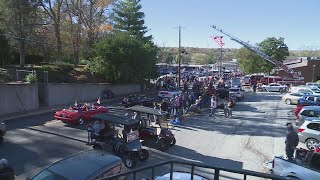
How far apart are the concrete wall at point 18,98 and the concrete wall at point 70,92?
1.53m

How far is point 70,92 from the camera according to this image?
3409cm

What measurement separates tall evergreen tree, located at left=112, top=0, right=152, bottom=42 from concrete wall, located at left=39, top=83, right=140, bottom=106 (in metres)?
17.1

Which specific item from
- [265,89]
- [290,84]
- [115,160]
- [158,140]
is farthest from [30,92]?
[290,84]

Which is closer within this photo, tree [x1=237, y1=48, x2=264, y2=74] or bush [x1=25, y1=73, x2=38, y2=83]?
bush [x1=25, y1=73, x2=38, y2=83]

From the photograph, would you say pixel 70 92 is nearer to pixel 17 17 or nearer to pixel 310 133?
pixel 17 17

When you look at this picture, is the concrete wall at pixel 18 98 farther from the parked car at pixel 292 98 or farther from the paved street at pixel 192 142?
the parked car at pixel 292 98

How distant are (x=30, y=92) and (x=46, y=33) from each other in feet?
73.9

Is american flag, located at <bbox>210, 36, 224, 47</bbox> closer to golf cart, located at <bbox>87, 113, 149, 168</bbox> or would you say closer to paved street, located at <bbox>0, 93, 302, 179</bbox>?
Result: paved street, located at <bbox>0, 93, 302, 179</bbox>

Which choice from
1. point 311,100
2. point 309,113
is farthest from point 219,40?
point 309,113

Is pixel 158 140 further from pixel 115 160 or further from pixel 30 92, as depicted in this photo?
pixel 30 92

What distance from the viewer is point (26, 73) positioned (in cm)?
3162

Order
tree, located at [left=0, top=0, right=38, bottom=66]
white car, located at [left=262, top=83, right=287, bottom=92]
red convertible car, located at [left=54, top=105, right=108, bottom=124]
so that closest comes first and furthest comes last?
red convertible car, located at [left=54, top=105, right=108, bottom=124] → tree, located at [left=0, top=0, right=38, bottom=66] → white car, located at [left=262, top=83, right=287, bottom=92]

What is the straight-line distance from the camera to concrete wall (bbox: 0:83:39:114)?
26.6 m

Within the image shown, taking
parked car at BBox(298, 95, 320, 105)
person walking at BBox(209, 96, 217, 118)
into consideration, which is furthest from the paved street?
parked car at BBox(298, 95, 320, 105)
